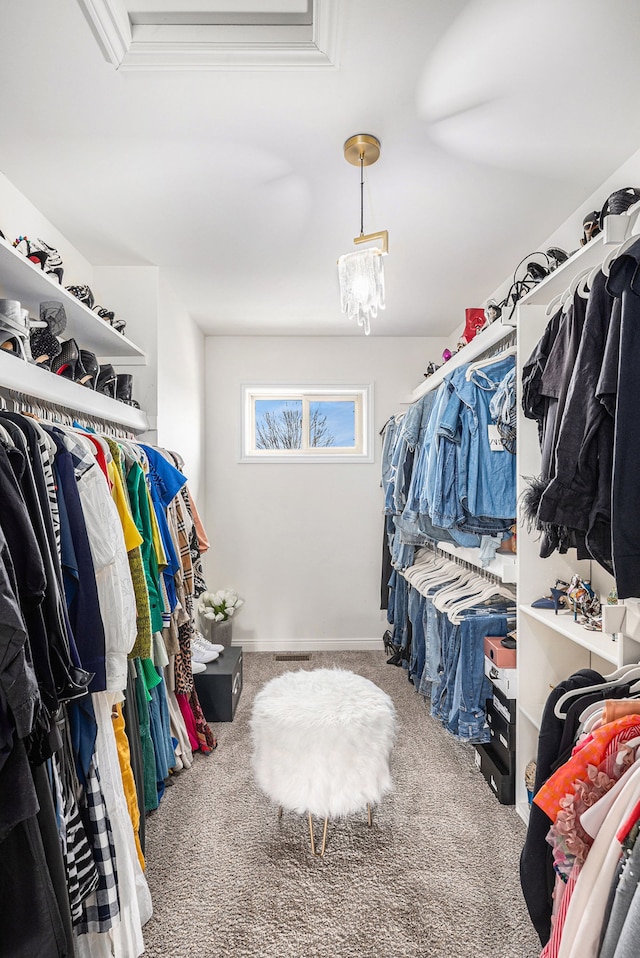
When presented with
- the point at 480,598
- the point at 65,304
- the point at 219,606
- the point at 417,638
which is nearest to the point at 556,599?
the point at 480,598

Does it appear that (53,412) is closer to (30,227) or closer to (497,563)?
(30,227)

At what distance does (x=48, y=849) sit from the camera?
122cm

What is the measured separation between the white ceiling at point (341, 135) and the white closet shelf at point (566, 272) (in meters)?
0.46

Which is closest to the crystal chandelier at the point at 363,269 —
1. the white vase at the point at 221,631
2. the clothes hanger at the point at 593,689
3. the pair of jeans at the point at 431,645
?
the clothes hanger at the point at 593,689

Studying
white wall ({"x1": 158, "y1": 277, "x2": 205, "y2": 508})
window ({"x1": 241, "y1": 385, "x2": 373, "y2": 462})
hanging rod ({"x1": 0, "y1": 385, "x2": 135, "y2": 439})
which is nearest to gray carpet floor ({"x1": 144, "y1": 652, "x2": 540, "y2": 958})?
hanging rod ({"x1": 0, "y1": 385, "x2": 135, "y2": 439})

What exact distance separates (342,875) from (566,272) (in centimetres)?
221

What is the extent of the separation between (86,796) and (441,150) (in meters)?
2.35

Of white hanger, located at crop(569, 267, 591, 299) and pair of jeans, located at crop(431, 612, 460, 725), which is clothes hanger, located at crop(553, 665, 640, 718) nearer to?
white hanger, located at crop(569, 267, 591, 299)

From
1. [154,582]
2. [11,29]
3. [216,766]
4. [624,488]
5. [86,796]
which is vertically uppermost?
[11,29]

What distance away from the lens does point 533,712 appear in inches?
86.0

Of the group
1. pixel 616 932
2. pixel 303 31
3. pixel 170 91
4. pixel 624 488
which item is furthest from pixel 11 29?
pixel 616 932

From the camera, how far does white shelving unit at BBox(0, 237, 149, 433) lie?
170cm

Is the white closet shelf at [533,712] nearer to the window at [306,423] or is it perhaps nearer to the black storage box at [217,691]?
the black storage box at [217,691]

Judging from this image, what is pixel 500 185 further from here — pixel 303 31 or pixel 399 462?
pixel 399 462
